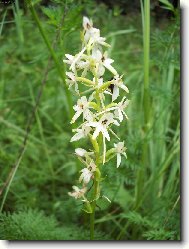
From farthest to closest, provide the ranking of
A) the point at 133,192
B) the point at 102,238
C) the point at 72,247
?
the point at 133,192 → the point at 102,238 → the point at 72,247

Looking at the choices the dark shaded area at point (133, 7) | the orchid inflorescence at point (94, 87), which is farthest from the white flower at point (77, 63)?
the dark shaded area at point (133, 7)

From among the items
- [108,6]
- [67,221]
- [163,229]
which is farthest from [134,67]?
[163,229]

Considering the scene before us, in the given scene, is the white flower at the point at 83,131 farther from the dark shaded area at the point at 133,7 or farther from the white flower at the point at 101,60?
the dark shaded area at the point at 133,7

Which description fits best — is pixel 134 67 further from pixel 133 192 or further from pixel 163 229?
pixel 163 229

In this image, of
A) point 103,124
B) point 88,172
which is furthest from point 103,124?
point 88,172

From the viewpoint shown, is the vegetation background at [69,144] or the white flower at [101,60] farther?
the vegetation background at [69,144]

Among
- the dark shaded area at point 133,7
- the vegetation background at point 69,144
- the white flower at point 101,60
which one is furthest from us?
the dark shaded area at point 133,7

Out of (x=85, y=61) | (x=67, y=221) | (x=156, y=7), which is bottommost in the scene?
(x=67, y=221)

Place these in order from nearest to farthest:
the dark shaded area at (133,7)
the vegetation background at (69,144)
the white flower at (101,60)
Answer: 1. the white flower at (101,60)
2. the vegetation background at (69,144)
3. the dark shaded area at (133,7)

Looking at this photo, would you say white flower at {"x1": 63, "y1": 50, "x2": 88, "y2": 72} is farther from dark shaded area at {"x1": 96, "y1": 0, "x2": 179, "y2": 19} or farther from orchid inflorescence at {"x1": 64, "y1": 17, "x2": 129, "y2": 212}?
dark shaded area at {"x1": 96, "y1": 0, "x2": 179, "y2": 19}
